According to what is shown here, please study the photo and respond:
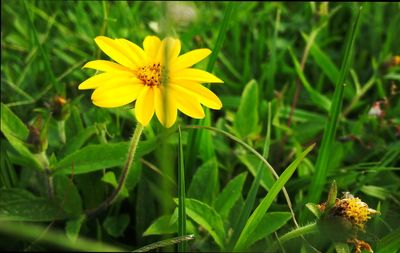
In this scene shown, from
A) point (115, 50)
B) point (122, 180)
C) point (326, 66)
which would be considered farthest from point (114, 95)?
point (326, 66)

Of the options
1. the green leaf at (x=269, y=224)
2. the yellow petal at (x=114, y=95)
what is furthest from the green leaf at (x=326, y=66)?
the yellow petal at (x=114, y=95)

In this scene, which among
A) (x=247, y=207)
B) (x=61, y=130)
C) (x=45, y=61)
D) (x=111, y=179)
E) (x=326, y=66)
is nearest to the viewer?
(x=247, y=207)

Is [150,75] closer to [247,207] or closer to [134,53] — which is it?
[134,53]

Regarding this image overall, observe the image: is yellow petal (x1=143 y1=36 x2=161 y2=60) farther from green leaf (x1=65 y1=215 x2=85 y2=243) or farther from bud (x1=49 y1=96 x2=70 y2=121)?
green leaf (x1=65 y1=215 x2=85 y2=243)

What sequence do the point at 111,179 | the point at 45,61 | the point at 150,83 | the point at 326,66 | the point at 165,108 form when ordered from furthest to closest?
the point at 326,66 < the point at 45,61 < the point at 111,179 < the point at 150,83 < the point at 165,108

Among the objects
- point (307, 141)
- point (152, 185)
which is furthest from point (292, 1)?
point (152, 185)

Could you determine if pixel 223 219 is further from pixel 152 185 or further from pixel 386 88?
pixel 386 88

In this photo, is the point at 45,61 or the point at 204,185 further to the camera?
the point at 45,61
